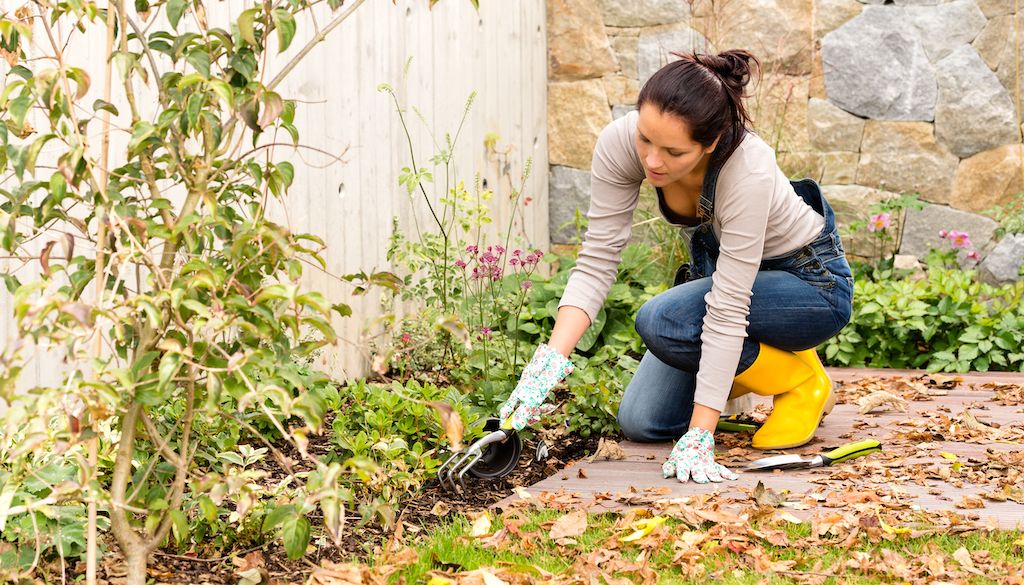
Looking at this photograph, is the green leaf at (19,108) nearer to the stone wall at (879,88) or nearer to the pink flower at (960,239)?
the stone wall at (879,88)

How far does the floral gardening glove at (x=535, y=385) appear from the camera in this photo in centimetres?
270

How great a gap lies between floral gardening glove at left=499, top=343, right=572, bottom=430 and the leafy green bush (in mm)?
2287

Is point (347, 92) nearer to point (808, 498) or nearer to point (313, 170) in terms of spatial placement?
point (313, 170)

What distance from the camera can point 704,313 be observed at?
3.16 meters

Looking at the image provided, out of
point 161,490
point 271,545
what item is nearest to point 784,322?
point 271,545

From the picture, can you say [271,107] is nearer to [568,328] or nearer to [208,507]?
[208,507]

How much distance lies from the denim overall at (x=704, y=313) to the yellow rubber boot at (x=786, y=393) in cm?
4

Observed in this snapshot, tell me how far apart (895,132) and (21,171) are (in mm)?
4866

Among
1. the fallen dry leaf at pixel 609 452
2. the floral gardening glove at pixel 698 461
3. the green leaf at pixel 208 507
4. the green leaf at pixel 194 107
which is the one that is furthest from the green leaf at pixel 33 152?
the fallen dry leaf at pixel 609 452

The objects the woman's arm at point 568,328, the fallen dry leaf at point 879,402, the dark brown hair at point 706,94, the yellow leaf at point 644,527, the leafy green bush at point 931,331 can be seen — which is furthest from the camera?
the leafy green bush at point 931,331

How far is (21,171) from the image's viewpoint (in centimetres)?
166

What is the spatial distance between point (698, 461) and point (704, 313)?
1.72 ft

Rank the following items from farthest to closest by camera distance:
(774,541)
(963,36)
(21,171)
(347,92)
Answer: (963,36), (347,92), (774,541), (21,171)

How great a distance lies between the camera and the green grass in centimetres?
214
